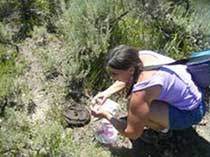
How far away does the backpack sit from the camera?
3669 mm

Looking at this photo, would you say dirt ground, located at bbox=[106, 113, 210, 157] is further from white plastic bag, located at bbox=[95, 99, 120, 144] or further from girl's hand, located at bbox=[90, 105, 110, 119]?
girl's hand, located at bbox=[90, 105, 110, 119]

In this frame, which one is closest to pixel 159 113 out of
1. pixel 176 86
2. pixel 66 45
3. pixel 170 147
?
pixel 176 86

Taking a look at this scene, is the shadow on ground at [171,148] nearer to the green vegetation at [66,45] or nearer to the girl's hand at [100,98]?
the green vegetation at [66,45]

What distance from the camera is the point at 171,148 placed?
13.0 feet

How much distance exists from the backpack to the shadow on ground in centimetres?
41

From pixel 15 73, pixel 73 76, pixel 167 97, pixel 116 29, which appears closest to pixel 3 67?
pixel 15 73

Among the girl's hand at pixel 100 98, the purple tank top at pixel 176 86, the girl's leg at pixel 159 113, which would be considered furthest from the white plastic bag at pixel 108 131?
the purple tank top at pixel 176 86

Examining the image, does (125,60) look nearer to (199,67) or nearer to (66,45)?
(199,67)

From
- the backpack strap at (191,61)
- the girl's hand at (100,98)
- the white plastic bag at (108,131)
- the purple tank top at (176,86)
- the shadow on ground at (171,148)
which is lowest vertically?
the shadow on ground at (171,148)

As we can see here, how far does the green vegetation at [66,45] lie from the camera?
381 centimetres

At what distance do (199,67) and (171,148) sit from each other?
1.96 feet

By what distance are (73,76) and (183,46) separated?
0.95 m

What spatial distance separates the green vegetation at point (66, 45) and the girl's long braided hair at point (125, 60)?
57 centimetres

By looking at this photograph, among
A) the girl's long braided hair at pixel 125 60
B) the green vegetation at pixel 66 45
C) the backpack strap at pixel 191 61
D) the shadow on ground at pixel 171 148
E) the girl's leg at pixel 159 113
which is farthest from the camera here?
the shadow on ground at pixel 171 148
